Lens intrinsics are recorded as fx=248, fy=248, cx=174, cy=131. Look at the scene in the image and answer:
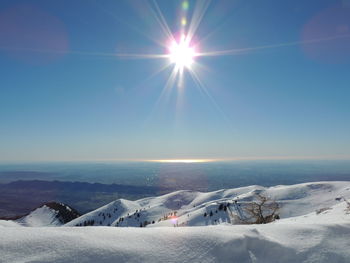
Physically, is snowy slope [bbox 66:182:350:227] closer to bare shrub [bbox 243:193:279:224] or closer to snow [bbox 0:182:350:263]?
bare shrub [bbox 243:193:279:224]

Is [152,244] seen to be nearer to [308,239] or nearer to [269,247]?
[269,247]

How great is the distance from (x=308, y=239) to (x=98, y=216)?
164566 millimetres

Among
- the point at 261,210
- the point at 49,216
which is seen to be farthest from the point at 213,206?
the point at 49,216

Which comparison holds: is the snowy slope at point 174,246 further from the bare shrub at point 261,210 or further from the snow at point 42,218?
the snow at point 42,218

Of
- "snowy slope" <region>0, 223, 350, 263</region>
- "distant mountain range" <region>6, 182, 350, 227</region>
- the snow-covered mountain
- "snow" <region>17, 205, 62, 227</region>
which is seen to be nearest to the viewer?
"snowy slope" <region>0, 223, 350, 263</region>

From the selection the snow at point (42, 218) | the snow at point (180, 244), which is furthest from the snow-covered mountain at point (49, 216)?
the snow at point (180, 244)

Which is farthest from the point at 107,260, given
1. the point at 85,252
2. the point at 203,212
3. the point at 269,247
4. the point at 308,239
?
the point at 203,212

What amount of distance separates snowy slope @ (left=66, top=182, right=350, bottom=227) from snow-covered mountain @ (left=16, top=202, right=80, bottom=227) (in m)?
13.9

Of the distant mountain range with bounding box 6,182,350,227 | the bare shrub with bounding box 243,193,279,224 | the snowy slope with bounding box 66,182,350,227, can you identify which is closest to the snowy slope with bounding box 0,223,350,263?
the bare shrub with bounding box 243,193,279,224

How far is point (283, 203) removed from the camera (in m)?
105

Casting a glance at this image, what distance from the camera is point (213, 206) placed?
11006 centimetres

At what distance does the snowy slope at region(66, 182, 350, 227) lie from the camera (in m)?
93.7

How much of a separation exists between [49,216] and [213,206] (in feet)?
339

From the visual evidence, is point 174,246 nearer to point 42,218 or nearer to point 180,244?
point 180,244
